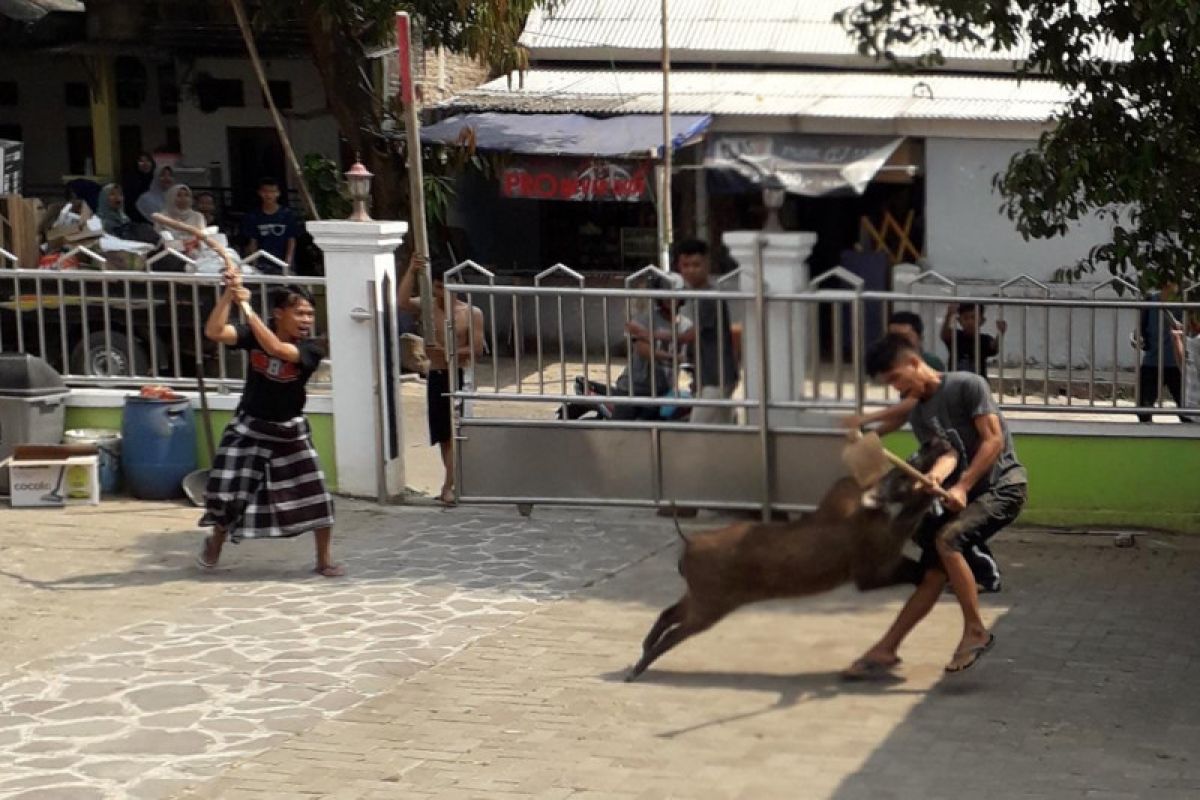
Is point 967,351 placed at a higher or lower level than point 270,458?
higher

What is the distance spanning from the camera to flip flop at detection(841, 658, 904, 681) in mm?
7777

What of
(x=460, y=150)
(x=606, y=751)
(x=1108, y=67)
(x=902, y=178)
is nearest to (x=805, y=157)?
(x=902, y=178)

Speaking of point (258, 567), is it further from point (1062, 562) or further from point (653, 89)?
point (653, 89)

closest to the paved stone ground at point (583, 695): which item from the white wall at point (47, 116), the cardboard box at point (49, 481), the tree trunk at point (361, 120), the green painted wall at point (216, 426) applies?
the green painted wall at point (216, 426)

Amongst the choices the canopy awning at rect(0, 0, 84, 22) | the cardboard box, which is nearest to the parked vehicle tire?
the cardboard box

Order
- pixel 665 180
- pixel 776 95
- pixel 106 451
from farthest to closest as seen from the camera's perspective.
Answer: pixel 776 95, pixel 665 180, pixel 106 451

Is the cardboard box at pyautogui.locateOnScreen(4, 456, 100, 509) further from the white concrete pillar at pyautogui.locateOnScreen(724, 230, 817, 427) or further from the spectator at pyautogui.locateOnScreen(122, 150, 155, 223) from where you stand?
the spectator at pyautogui.locateOnScreen(122, 150, 155, 223)

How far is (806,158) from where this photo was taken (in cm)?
1933

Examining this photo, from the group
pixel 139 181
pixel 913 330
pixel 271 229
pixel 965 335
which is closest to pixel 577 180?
pixel 271 229

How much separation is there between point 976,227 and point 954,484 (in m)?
12.2

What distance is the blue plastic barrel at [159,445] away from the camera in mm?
11805

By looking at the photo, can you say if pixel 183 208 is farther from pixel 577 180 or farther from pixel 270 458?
pixel 270 458

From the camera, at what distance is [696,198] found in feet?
66.8

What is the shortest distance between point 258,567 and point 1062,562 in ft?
14.2
